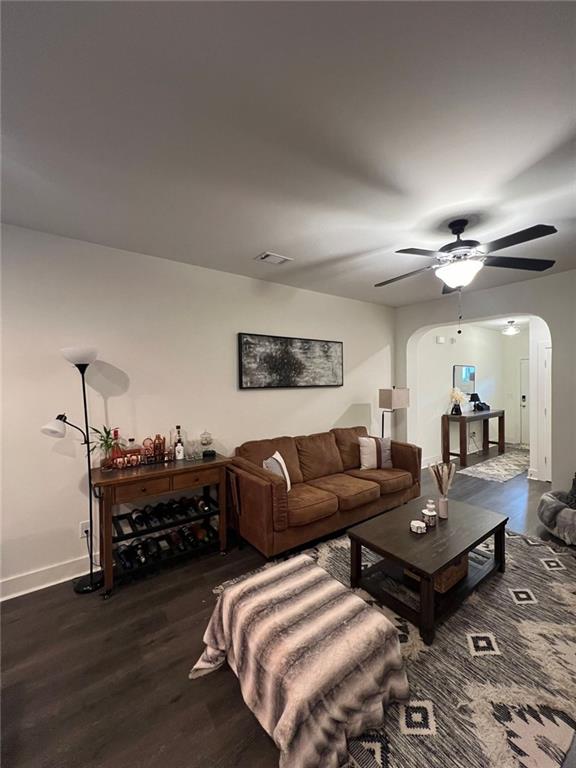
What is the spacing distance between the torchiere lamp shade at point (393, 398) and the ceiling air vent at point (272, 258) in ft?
7.65

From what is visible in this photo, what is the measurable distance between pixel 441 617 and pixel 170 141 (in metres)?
3.11

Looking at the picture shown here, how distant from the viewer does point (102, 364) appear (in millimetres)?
2688

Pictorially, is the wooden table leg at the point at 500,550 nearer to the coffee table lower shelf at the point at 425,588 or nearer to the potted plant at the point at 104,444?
the coffee table lower shelf at the point at 425,588

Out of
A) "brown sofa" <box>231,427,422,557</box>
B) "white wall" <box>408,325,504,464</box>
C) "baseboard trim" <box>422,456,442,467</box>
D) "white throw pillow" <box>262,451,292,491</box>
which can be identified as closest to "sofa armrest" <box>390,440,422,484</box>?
"brown sofa" <box>231,427,422,557</box>

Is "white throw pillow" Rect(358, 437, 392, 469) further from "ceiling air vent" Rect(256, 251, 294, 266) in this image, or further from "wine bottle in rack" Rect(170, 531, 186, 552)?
"ceiling air vent" Rect(256, 251, 294, 266)

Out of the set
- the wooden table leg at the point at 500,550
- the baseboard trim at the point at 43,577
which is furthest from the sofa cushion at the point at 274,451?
the wooden table leg at the point at 500,550

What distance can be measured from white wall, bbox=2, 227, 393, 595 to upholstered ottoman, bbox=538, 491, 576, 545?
Answer: 8.83ft

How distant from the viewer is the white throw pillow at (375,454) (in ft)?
12.5

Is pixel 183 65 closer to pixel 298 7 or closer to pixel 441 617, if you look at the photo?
pixel 298 7

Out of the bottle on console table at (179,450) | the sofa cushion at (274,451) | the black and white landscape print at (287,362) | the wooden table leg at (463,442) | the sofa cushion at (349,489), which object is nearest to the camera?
the bottle on console table at (179,450)

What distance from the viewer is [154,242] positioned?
8.65 feet

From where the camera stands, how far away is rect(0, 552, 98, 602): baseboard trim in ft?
7.54

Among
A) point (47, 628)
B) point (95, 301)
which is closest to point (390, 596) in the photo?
point (47, 628)

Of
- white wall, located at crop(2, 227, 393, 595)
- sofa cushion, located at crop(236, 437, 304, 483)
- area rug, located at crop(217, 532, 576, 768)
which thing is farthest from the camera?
sofa cushion, located at crop(236, 437, 304, 483)
